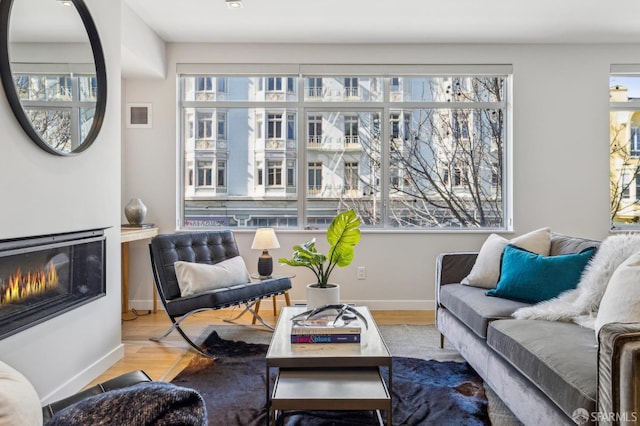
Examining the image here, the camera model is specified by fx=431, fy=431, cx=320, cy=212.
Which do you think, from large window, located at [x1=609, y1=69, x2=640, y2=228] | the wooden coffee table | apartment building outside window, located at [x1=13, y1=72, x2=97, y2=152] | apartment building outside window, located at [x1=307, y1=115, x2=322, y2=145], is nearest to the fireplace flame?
apartment building outside window, located at [x1=13, y1=72, x2=97, y2=152]

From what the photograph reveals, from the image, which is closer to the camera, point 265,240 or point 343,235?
point 343,235

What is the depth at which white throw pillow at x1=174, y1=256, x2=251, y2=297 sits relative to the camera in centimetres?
326

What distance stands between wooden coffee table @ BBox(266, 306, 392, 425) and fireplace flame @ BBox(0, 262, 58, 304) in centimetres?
125

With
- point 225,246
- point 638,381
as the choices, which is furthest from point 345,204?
point 638,381

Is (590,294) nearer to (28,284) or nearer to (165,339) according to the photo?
(28,284)

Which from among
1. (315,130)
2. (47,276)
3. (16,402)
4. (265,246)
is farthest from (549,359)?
(315,130)

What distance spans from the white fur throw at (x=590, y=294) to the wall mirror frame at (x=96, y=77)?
2605 millimetres

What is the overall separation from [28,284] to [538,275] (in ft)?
9.01

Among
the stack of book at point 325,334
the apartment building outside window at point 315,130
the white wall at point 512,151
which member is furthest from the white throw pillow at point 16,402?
the apartment building outside window at point 315,130

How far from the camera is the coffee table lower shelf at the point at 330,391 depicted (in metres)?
1.65

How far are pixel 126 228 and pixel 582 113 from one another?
181 inches

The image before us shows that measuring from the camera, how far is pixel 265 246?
3.93 meters

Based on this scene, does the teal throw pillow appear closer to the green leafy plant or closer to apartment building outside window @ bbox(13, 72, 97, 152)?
the green leafy plant

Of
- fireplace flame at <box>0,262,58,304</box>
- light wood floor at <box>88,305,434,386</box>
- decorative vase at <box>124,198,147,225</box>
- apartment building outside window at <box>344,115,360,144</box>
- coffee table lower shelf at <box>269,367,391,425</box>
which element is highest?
apartment building outside window at <box>344,115,360,144</box>
